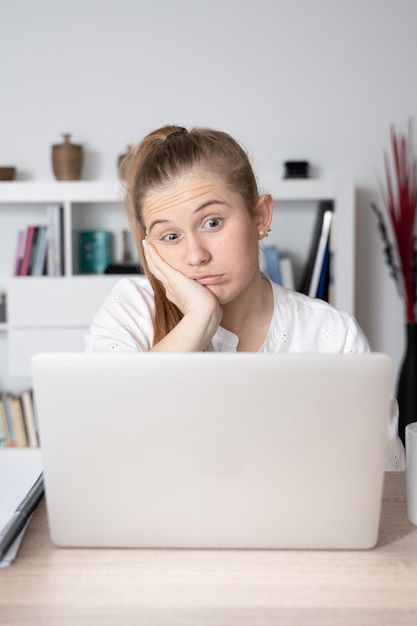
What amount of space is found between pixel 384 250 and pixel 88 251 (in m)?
1.38

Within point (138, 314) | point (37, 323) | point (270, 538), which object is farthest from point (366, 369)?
point (37, 323)

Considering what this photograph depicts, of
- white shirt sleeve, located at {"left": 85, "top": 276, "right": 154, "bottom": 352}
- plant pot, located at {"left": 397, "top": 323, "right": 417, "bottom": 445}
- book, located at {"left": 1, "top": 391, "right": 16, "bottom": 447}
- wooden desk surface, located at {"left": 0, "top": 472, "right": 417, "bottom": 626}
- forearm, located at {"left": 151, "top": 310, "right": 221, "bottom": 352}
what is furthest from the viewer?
book, located at {"left": 1, "top": 391, "right": 16, "bottom": 447}

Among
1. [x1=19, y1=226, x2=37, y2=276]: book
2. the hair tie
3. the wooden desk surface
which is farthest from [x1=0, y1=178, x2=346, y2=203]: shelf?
the wooden desk surface

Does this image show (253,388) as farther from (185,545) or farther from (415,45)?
(415,45)

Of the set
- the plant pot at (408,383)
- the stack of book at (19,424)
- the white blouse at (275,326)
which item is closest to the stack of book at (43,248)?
the stack of book at (19,424)

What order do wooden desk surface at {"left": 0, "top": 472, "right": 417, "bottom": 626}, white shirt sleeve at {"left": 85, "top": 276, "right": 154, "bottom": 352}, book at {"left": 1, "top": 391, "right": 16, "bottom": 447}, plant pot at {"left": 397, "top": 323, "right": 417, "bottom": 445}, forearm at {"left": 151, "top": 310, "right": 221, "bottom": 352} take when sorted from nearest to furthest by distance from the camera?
wooden desk surface at {"left": 0, "top": 472, "right": 417, "bottom": 626} < forearm at {"left": 151, "top": 310, "right": 221, "bottom": 352} < white shirt sleeve at {"left": 85, "top": 276, "right": 154, "bottom": 352} < plant pot at {"left": 397, "top": 323, "right": 417, "bottom": 445} < book at {"left": 1, "top": 391, "right": 16, "bottom": 447}

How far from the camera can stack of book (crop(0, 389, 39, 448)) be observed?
356cm

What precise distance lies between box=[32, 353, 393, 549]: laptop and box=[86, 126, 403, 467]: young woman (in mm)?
509

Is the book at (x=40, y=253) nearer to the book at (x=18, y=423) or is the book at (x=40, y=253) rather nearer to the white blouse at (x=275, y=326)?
the book at (x=18, y=423)

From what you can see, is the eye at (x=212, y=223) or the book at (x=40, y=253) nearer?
the eye at (x=212, y=223)

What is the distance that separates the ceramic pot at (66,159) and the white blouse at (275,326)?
1869mm

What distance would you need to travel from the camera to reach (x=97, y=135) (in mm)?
3686

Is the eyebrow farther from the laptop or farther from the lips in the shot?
the laptop

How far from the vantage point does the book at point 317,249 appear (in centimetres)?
350
